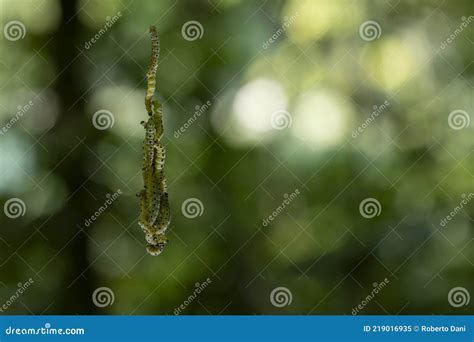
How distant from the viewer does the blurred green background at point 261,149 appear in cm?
457

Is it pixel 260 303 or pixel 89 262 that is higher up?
pixel 260 303

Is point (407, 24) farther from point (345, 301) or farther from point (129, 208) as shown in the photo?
point (129, 208)

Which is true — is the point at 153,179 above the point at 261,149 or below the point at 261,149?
below

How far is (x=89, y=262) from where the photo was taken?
14.5ft

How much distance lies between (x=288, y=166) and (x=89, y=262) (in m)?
1.59

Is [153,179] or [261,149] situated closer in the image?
[153,179]

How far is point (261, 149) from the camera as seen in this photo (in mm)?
4938

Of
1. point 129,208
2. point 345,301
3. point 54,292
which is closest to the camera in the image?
point 54,292

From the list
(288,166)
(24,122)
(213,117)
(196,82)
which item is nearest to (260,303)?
(288,166)

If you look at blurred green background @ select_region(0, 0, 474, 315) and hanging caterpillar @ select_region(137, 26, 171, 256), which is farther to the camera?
blurred green background @ select_region(0, 0, 474, 315)

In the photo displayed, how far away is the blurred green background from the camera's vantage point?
457cm

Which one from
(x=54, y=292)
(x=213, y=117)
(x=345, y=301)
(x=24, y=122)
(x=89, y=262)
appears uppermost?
(x=213, y=117)

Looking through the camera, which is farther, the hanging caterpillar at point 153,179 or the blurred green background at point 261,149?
the blurred green background at point 261,149

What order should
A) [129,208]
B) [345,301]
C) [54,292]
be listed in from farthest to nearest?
[345,301] → [129,208] → [54,292]
